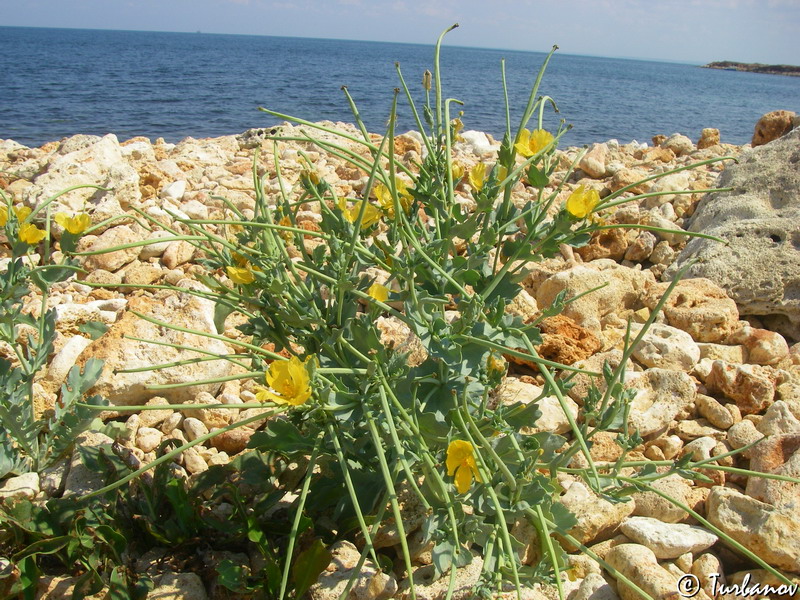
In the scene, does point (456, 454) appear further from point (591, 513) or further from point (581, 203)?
point (591, 513)

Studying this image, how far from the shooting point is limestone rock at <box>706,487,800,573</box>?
1.46m

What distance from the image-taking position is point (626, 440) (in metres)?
1.15

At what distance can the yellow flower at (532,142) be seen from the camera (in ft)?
4.23

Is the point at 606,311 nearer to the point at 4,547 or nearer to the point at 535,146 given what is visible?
the point at 535,146

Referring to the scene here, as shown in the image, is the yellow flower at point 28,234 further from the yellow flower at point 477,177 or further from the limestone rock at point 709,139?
the limestone rock at point 709,139

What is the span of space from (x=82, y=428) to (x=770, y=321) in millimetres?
2790

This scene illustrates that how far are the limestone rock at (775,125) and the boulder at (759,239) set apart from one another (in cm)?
185

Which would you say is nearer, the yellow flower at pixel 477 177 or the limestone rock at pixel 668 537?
the yellow flower at pixel 477 177

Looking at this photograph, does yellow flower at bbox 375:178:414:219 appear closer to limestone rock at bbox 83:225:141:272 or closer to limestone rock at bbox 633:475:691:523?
limestone rock at bbox 633:475:691:523

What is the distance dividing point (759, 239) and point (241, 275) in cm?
266

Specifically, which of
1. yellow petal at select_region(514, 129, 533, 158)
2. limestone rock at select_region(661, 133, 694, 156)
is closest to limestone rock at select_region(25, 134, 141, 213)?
yellow petal at select_region(514, 129, 533, 158)

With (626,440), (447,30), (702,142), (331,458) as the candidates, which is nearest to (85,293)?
(331,458)

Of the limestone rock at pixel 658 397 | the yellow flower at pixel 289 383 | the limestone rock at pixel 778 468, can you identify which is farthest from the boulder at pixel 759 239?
the yellow flower at pixel 289 383

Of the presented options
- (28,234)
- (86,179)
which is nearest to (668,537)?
(28,234)
